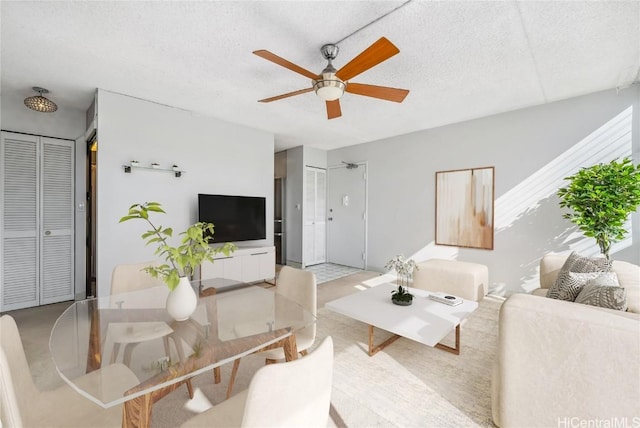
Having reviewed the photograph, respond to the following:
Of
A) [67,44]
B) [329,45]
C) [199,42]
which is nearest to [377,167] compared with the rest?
[329,45]

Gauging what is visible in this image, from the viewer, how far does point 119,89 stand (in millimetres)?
3141

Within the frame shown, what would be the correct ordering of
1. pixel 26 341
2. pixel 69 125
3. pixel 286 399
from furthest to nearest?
pixel 69 125 < pixel 26 341 < pixel 286 399

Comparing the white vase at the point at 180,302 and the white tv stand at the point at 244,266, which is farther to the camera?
the white tv stand at the point at 244,266

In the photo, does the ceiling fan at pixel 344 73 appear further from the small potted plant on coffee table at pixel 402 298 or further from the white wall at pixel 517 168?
the white wall at pixel 517 168

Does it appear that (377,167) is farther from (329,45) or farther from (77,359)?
(77,359)

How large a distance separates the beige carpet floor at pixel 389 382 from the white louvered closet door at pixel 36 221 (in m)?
0.97

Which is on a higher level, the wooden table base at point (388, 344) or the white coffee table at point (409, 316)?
the white coffee table at point (409, 316)

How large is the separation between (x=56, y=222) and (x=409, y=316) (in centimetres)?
467

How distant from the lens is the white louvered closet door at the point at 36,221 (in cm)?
333

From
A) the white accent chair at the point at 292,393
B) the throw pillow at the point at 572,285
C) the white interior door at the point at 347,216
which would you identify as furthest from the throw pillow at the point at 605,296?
the white interior door at the point at 347,216

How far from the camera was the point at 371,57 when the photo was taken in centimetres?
185

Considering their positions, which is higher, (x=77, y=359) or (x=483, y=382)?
(x=77, y=359)

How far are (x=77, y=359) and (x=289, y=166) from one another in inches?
208

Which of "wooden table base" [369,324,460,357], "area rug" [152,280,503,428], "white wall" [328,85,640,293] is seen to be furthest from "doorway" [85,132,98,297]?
"white wall" [328,85,640,293]
